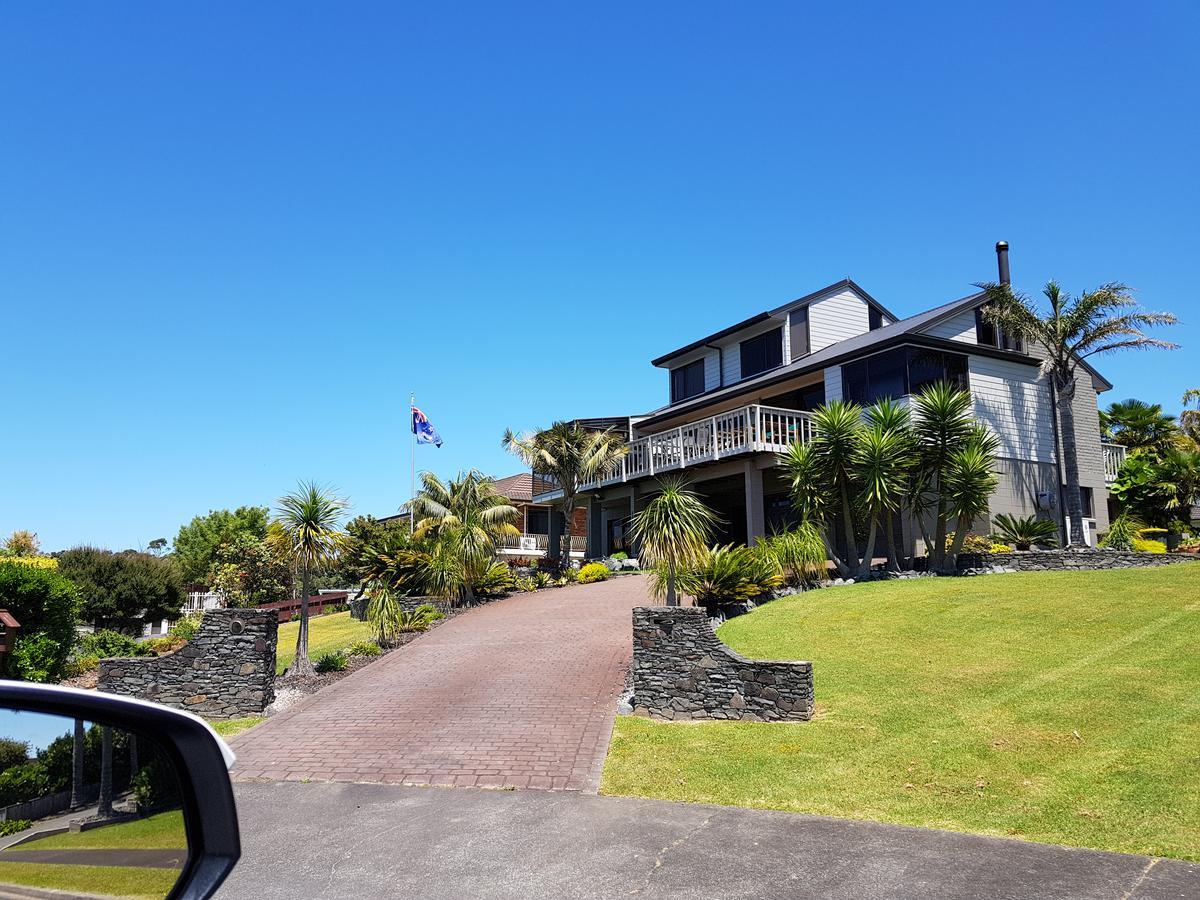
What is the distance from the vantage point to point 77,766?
6.61 ft

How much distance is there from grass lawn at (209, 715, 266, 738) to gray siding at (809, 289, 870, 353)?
2304 cm

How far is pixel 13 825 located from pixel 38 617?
18811 mm

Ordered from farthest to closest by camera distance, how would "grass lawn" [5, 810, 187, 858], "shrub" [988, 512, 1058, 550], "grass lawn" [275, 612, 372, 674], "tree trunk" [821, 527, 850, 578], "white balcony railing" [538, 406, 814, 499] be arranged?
"white balcony railing" [538, 406, 814, 499] < "shrub" [988, 512, 1058, 550] < "tree trunk" [821, 527, 850, 578] < "grass lawn" [275, 612, 372, 674] < "grass lawn" [5, 810, 187, 858]

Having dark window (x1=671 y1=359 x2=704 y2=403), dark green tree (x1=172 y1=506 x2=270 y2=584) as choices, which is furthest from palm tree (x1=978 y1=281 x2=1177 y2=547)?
dark green tree (x1=172 y1=506 x2=270 y2=584)

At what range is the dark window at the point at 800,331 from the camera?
99.9 ft

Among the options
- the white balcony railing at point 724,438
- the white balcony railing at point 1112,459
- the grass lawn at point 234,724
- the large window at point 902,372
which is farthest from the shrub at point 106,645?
the white balcony railing at point 1112,459

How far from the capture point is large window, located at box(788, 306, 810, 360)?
99.9 feet

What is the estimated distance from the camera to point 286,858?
6.88 m

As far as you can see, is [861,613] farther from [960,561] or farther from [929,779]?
[929,779]

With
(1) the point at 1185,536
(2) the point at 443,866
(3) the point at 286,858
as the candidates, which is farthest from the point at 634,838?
(1) the point at 1185,536

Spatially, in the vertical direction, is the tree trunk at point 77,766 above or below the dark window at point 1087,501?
below

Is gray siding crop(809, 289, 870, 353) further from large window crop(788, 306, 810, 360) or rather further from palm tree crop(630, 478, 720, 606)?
palm tree crop(630, 478, 720, 606)

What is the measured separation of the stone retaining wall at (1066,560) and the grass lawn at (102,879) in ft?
67.0

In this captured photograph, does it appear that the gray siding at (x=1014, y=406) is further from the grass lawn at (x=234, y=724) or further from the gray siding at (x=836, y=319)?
the grass lawn at (x=234, y=724)
